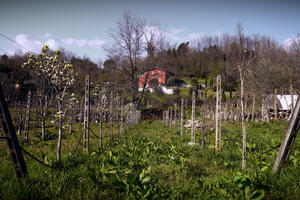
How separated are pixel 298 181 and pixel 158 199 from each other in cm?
247

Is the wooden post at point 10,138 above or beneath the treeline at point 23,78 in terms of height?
beneath

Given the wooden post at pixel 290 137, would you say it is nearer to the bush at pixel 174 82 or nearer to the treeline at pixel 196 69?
the treeline at pixel 196 69

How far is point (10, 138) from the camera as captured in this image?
2.77 metres

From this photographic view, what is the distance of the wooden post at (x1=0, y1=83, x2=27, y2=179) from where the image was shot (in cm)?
273

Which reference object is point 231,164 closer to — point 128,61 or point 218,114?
point 218,114

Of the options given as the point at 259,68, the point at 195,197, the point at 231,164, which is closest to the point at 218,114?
the point at 231,164

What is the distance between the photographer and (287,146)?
3162 millimetres

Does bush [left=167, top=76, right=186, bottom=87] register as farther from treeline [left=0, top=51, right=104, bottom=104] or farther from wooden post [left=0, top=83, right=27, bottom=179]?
wooden post [left=0, top=83, right=27, bottom=179]

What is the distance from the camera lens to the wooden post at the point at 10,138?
107 inches

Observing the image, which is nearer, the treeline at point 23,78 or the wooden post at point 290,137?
the wooden post at point 290,137

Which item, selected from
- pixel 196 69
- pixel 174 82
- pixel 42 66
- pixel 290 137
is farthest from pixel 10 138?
pixel 196 69

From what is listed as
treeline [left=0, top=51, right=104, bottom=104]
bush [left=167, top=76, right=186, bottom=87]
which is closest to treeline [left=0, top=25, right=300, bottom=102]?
treeline [left=0, top=51, right=104, bottom=104]

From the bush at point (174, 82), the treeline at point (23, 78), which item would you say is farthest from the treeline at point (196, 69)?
the bush at point (174, 82)

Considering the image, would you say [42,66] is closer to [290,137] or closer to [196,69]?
[290,137]
